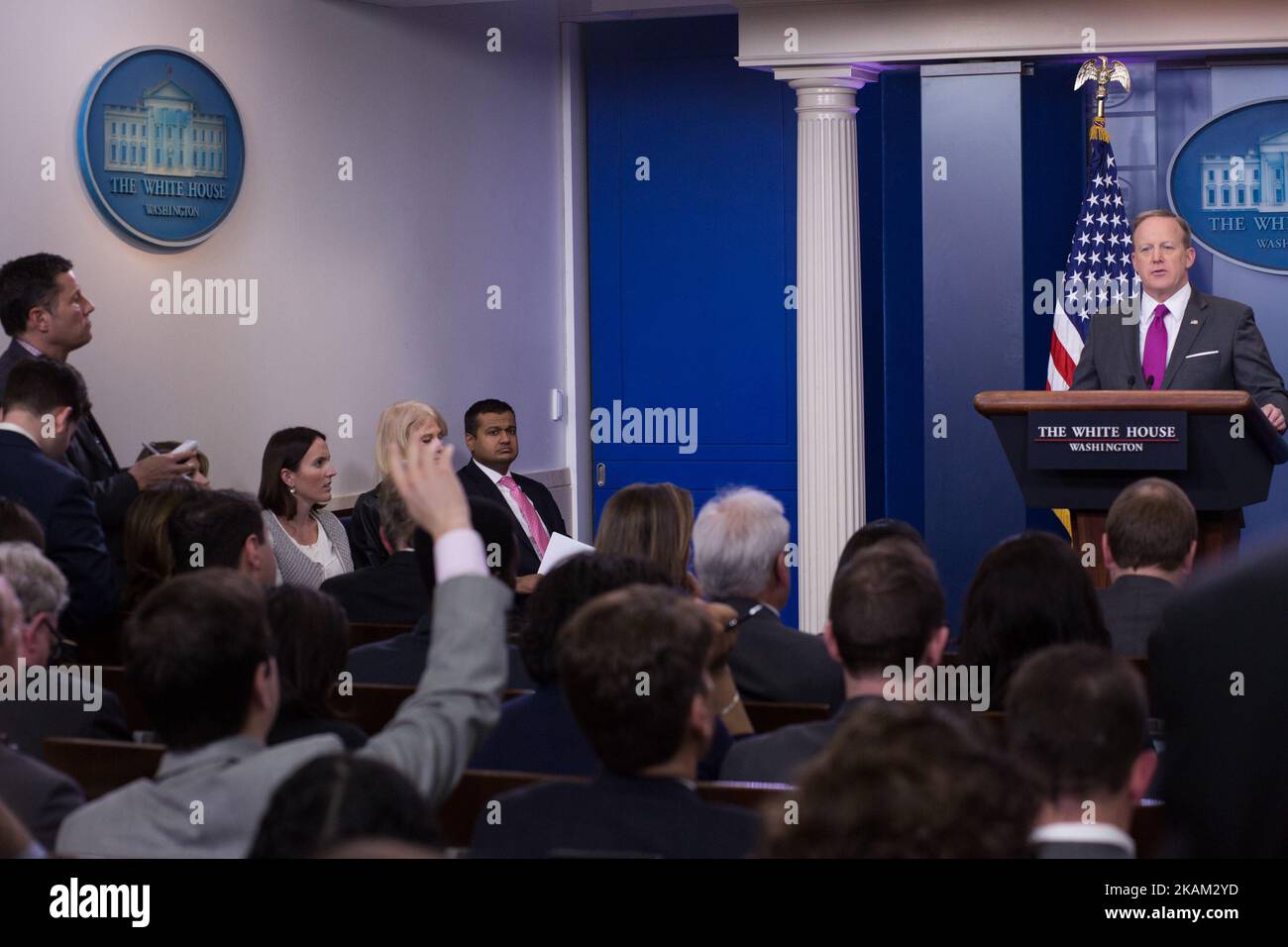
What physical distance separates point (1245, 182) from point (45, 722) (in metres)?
6.03

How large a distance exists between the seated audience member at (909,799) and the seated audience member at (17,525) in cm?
256

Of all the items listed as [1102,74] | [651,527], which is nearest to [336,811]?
[651,527]

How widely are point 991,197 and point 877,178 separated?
1.39 m

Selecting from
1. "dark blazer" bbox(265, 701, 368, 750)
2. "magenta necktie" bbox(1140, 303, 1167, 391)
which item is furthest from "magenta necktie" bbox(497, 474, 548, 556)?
"dark blazer" bbox(265, 701, 368, 750)

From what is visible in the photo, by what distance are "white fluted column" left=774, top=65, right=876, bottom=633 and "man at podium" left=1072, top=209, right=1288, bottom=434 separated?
4.89 ft

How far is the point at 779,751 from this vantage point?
103 inches

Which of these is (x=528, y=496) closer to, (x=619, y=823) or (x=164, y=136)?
(x=164, y=136)

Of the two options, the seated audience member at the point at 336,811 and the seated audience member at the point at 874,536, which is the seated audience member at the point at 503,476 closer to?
the seated audience member at the point at 874,536

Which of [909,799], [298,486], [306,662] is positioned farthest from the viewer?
[298,486]

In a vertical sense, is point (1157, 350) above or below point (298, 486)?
above

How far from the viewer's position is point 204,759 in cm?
213

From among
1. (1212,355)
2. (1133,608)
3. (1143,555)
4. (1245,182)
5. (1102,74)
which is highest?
(1102,74)

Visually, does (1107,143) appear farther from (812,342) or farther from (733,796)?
(733,796)

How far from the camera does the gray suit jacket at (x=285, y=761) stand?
79.7 inches
